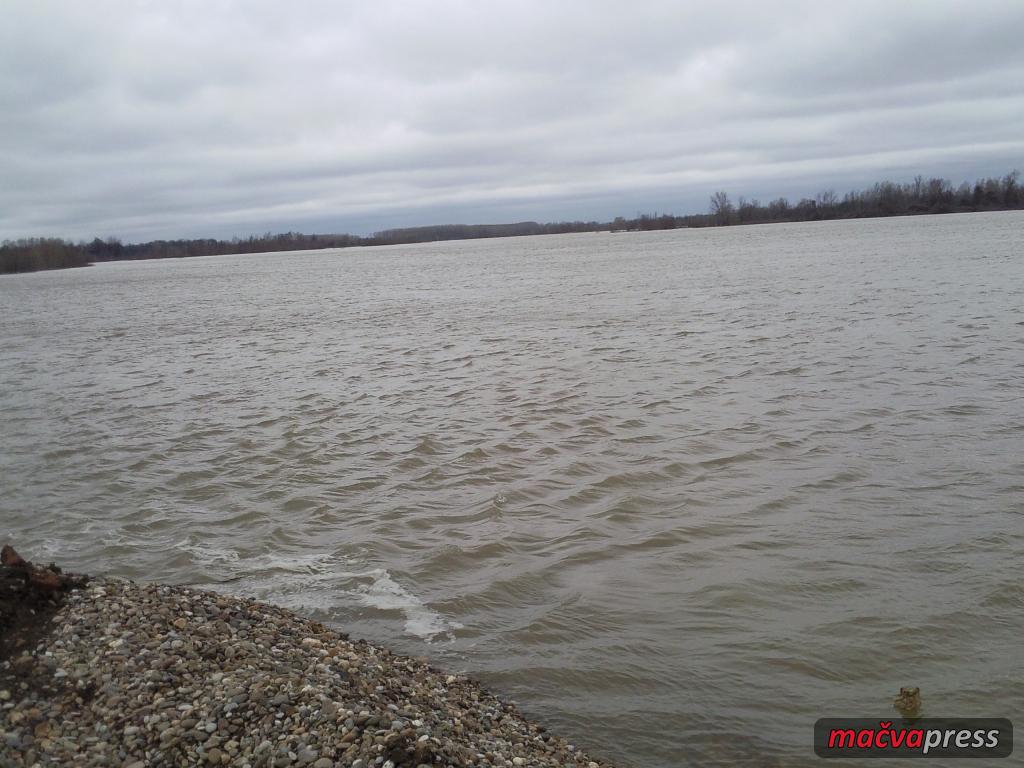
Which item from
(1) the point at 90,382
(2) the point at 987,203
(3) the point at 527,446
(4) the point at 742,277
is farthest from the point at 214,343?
(2) the point at 987,203

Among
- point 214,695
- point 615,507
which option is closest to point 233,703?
point 214,695

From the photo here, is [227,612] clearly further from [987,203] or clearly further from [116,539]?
[987,203]

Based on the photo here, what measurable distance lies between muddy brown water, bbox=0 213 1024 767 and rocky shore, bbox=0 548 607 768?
2.83 ft

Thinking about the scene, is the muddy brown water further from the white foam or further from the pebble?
the pebble

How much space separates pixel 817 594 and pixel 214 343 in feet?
89.1

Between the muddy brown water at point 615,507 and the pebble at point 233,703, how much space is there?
783mm

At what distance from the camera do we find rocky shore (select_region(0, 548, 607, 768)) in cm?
454

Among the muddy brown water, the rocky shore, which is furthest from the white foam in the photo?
the rocky shore

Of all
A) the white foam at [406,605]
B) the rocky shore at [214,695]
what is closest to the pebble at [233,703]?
the rocky shore at [214,695]

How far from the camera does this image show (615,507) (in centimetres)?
1028

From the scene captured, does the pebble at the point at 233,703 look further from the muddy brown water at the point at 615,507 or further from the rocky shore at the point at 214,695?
the muddy brown water at the point at 615,507

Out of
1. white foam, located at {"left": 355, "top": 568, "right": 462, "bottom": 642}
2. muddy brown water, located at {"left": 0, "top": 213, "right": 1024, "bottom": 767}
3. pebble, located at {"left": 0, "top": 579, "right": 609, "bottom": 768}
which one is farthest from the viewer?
white foam, located at {"left": 355, "top": 568, "right": 462, "bottom": 642}

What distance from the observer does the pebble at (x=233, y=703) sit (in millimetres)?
4520

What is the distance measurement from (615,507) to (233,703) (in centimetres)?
637
